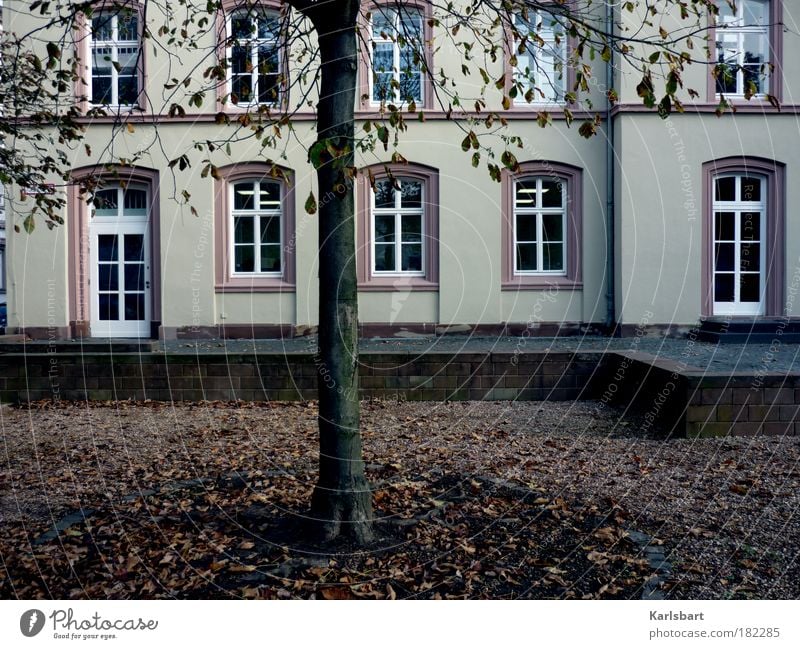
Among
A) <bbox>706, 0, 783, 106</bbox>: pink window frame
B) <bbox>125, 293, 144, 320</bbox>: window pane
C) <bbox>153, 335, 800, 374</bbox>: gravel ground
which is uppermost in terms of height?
<bbox>706, 0, 783, 106</bbox>: pink window frame

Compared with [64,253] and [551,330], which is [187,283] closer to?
[64,253]

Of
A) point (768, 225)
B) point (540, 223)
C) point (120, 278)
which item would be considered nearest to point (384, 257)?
point (540, 223)

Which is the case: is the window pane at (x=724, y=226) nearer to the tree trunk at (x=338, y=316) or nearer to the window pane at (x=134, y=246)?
the window pane at (x=134, y=246)

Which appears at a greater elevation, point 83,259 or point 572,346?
point 83,259

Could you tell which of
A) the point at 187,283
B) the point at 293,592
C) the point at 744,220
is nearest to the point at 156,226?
the point at 187,283

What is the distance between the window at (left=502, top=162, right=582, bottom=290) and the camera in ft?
58.9

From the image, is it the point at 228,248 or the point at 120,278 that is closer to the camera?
the point at 228,248

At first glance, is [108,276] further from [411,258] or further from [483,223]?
[483,223]

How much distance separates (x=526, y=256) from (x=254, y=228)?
20.7 feet

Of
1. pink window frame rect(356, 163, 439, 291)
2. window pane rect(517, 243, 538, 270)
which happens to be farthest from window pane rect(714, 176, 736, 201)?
pink window frame rect(356, 163, 439, 291)

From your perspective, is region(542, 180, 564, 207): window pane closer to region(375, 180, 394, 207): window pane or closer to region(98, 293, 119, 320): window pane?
region(375, 180, 394, 207): window pane

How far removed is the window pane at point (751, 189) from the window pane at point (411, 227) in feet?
24.1

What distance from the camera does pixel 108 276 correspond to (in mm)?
18828

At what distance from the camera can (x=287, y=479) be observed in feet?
20.0
